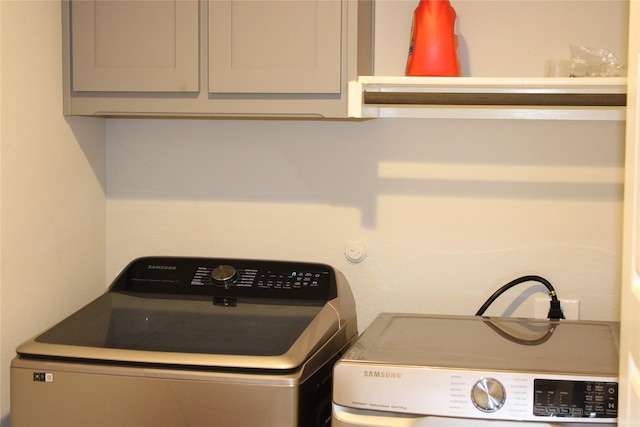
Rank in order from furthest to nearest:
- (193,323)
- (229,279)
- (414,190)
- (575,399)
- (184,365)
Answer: (414,190) < (229,279) < (193,323) < (184,365) < (575,399)

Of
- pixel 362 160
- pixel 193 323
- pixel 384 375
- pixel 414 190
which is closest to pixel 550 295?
pixel 414 190

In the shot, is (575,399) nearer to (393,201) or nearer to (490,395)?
(490,395)

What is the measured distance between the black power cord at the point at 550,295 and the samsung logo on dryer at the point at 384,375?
23.1 inches

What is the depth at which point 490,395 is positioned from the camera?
1.30m

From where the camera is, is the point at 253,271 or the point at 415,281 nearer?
the point at 253,271

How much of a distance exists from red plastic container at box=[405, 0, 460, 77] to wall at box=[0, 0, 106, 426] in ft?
2.56

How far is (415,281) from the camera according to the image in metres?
1.95

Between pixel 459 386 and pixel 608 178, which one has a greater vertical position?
pixel 608 178

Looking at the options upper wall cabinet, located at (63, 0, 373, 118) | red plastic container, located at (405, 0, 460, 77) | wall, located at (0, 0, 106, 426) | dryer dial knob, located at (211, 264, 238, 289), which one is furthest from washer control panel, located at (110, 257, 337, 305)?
red plastic container, located at (405, 0, 460, 77)

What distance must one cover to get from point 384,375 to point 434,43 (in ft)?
2.45

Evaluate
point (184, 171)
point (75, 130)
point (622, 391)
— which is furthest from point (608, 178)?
point (75, 130)

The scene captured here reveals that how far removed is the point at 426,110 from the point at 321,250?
16.8 inches

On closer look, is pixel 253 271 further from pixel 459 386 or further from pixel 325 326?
pixel 459 386

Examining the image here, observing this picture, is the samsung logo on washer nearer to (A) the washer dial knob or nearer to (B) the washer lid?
(B) the washer lid
